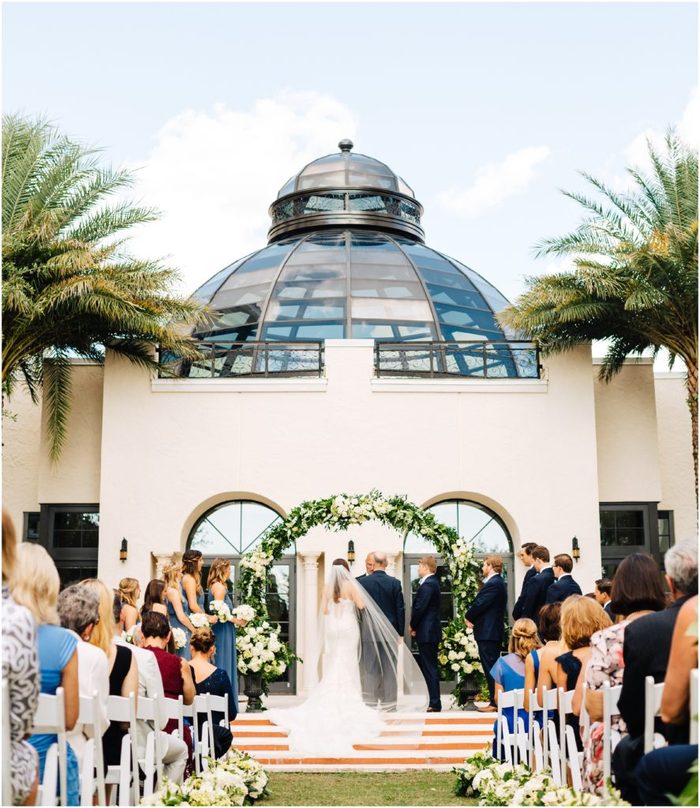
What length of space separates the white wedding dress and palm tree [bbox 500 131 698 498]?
A: 21.8ft

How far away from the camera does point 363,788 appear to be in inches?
368

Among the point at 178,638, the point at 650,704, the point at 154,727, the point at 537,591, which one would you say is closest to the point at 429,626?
the point at 537,591

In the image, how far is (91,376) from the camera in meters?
18.2

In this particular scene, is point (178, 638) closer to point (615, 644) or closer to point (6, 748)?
point (615, 644)

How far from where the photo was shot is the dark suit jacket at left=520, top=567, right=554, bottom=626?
1199 cm

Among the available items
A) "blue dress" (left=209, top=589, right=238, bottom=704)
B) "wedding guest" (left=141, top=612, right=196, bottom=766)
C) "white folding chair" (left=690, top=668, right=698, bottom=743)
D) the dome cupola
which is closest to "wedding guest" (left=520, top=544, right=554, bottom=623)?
"blue dress" (left=209, top=589, right=238, bottom=704)

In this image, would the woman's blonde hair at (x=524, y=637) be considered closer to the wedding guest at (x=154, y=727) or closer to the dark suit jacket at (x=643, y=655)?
the wedding guest at (x=154, y=727)

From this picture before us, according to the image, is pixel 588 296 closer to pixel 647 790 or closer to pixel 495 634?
pixel 495 634

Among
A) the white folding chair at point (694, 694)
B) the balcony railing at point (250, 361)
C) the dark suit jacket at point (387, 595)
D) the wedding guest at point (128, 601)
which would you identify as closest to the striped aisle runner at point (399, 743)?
the dark suit jacket at point (387, 595)

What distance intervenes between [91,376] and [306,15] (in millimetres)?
13009

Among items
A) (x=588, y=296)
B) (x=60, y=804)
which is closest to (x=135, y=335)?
(x=588, y=296)

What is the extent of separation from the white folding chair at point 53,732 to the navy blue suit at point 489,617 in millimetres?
8510

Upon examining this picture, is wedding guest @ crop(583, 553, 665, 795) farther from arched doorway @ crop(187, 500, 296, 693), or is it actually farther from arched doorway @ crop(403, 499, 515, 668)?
arched doorway @ crop(187, 500, 296, 693)

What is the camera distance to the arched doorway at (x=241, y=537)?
17766 mm
